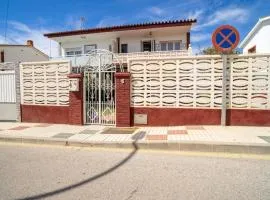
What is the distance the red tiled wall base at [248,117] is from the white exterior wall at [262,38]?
581 cm

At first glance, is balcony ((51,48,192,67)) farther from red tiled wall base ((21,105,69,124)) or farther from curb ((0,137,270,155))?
Answer: curb ((0,137,270,155))

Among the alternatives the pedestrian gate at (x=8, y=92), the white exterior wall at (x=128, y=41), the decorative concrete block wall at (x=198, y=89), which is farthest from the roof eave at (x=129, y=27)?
the decorative concrete block wall at (x=198, y=89)

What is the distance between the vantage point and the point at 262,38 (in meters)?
12.5

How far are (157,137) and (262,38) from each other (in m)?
9.71

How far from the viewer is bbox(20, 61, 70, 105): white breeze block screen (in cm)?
910

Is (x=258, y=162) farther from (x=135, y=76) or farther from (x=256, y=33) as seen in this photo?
(x=256, y=33)

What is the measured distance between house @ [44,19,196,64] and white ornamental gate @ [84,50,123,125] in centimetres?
905

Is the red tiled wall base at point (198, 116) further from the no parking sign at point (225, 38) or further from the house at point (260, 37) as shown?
the house at point (260, 37)

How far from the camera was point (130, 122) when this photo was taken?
8.35 m

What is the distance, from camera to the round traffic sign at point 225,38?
281 inches

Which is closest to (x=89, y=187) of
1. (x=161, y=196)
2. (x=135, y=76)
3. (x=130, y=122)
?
(x=161, y=196)

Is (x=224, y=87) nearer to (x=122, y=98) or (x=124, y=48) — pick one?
(x=122, y=98)

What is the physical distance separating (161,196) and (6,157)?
4230 millimetres

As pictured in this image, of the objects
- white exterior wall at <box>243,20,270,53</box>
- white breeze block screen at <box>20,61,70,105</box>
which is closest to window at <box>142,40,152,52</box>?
white exterior wall at <box>243,20,270,53</box>
